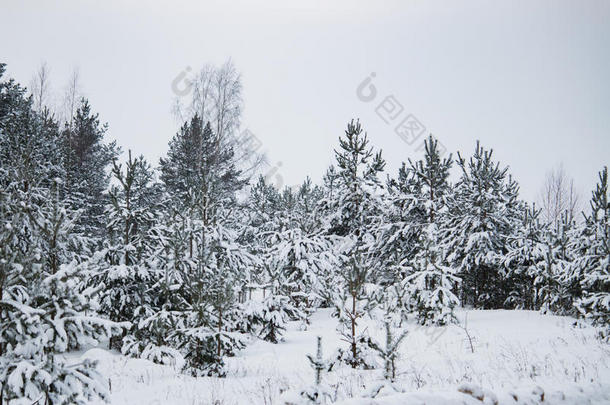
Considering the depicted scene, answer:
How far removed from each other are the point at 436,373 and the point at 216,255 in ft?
27.4

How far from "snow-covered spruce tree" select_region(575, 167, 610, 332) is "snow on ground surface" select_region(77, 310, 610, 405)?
1017mm

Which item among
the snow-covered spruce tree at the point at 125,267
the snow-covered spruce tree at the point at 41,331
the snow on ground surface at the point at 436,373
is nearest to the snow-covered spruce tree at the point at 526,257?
the snow on ground surface at the point at 436,373

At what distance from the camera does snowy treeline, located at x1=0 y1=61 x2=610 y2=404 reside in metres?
4.47

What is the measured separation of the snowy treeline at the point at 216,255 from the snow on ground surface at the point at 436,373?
663 mm

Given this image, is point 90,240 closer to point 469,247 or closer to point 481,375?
point 481,375

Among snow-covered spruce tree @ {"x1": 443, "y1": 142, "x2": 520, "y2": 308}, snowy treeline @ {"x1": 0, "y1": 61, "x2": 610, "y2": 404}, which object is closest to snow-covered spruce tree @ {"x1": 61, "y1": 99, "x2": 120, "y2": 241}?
snowy treeline @ {"x1": 0, "y1": 61, "x2": 610, "y2": 404}

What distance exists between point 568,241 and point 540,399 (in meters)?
16.2

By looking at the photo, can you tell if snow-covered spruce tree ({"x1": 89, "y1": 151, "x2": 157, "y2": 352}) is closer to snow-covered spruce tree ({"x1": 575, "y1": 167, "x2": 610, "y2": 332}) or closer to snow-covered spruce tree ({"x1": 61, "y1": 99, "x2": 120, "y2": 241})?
snow-covered spruce tree ({"x1": 61, "y1": 99, "x2": 120, "y2": 241})

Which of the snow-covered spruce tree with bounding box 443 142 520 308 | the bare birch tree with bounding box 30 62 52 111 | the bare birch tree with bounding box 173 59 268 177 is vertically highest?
the bare birch tree with bounding box 30 62 52 111

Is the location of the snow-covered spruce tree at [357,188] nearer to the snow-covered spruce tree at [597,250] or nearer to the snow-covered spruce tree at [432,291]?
the snow-covered spruce tree at [432,291]

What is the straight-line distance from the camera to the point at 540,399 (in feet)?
15.1

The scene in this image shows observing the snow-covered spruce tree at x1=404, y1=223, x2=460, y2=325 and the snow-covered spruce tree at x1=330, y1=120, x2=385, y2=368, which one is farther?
the snow-covered spruce tree at x1=330, y1=120, x2=385, y2=368

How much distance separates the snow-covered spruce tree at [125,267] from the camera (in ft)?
35.8

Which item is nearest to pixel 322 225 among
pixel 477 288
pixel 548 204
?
pixel 477 288
